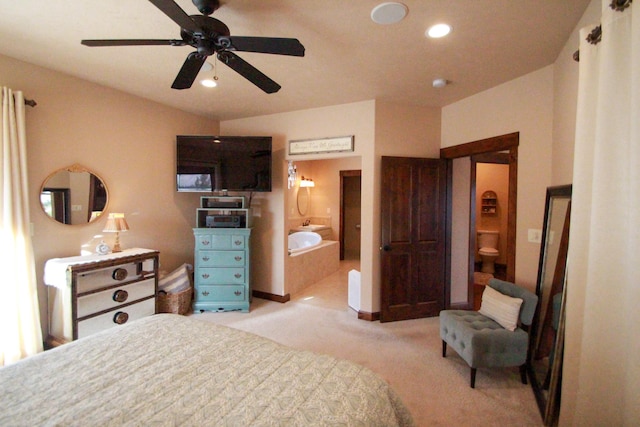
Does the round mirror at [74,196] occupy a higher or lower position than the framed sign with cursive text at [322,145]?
lower

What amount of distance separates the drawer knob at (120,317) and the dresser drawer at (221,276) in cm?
86

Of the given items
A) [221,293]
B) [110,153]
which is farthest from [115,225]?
[221,293]

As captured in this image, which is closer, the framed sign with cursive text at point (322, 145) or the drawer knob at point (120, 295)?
the drawer knob at point (120, 295)

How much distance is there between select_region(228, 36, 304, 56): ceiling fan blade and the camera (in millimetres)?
1480

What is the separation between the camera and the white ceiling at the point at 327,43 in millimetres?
1720

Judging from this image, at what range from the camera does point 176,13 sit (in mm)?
1271

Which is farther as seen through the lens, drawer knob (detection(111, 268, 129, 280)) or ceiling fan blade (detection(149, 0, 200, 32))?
drawer knob (detection(111, 268, 129, 280))

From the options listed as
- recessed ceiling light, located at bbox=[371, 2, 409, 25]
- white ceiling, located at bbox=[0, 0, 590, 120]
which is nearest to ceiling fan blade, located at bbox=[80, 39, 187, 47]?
white ceiling, located at bbox=[0, 0, 590, 120]

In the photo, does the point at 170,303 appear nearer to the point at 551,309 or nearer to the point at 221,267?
the point at 221,267

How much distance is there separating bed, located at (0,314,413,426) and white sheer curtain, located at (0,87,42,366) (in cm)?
155

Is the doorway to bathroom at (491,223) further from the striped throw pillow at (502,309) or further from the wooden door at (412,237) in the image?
the striped throw pillow at (502,309)

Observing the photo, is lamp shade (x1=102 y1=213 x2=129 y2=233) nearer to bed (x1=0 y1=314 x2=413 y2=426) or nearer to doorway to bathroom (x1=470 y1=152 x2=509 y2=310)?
bed (x1=0 y1=314 x2=413 y2=426)

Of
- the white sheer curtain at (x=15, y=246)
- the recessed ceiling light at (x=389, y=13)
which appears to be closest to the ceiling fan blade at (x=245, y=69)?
the recessed ceiling light at (x=389, y=13)

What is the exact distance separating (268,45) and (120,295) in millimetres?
2719
